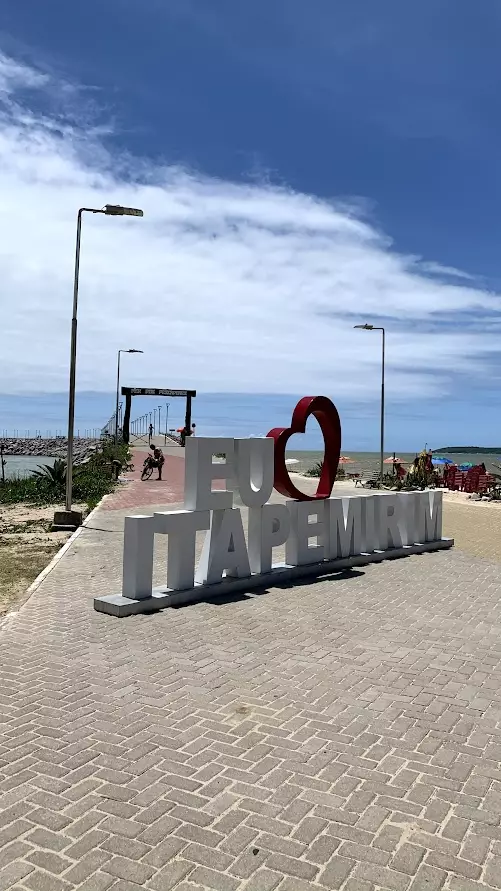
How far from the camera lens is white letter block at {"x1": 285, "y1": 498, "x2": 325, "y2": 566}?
10727 millimetres

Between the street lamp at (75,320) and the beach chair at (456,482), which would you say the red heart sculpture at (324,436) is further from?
the beach chair at (456,482)

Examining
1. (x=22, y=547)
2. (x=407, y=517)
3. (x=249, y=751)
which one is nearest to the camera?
(x=249, y=751)

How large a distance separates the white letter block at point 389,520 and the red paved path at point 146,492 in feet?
33.9

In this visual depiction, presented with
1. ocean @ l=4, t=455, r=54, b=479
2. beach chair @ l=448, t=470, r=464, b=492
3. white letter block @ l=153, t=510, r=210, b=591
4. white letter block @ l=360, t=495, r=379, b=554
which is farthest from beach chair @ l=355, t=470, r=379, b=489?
white letter block @ l=153, t=510, r=210, b=591

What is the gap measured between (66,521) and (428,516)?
8.24 meters

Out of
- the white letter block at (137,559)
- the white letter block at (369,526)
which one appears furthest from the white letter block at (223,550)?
the white letter block at (369,526)

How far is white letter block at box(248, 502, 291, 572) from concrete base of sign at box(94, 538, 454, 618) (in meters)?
0.20

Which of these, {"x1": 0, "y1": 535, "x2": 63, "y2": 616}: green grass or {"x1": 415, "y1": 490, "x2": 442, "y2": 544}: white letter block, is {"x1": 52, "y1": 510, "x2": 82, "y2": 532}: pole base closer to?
{"x1": 0, "y1": 535, "x2": 63, "y2": 616}: green grass

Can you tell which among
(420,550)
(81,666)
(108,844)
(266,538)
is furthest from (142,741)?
(420,550)

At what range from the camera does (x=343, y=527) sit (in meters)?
11.6

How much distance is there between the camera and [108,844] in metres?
3.51

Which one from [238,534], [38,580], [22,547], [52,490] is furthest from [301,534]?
[52,490]

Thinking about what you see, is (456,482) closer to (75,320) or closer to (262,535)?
(75,320)

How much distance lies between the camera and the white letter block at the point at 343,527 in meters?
11.4
